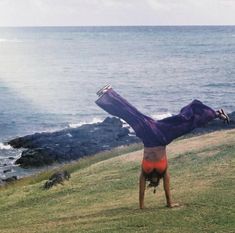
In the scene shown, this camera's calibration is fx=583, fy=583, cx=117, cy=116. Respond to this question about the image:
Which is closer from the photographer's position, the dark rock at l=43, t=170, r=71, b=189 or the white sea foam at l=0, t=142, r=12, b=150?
the dark rock at l=43, t=170, r=71, b=189

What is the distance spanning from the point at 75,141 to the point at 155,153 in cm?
3784

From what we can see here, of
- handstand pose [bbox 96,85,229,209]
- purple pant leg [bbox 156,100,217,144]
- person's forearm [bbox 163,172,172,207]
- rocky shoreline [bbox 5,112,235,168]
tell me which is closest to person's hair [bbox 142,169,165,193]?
handstand pose [bbox 96,85,229,209]

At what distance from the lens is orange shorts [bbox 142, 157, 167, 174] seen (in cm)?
1594

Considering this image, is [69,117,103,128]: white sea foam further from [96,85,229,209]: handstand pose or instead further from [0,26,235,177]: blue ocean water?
[96,85,229,209]: handstand pose

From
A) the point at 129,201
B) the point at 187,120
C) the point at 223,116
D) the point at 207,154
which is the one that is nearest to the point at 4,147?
the point at 207,154

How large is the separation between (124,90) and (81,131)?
1578 inches

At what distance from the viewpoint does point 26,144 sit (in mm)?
53562

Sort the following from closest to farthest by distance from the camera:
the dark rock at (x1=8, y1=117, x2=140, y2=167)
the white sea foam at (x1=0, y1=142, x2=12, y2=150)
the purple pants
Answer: the purple pants
the dark rock at (x1=8, y1=117, x2=140, y2=167)
the white sea foam at (x1=0, y1=142, x2=12, y2=150)

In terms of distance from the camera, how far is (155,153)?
1584cm

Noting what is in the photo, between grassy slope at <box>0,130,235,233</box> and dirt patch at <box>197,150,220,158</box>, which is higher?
dirt patch at <box>197,150,220,158</box>

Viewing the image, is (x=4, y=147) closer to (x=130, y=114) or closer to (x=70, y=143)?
(x=70, y=143)

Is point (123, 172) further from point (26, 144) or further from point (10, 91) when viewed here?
point (10, 91)

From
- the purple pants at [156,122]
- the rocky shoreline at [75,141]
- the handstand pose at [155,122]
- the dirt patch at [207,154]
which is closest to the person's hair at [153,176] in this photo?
the handstand pose at [155,122]

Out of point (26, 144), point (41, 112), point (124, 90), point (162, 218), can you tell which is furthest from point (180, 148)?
point (124, 90)
